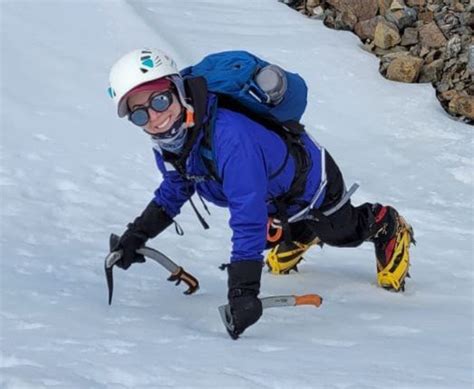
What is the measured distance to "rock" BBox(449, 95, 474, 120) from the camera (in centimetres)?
971

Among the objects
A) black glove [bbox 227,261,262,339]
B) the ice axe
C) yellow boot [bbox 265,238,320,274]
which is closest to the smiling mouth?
black glove [bbox 227,261,262,339]

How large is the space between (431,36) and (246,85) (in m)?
8.23

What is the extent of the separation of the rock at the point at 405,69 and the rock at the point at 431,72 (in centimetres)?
7

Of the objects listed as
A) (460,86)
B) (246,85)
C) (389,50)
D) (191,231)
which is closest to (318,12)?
(389,50)

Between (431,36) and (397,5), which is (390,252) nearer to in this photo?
(431,36)

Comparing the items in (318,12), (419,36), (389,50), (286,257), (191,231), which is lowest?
(318,12)

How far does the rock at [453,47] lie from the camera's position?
10.9 m

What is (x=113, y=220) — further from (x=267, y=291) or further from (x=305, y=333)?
(x=305, y=333)

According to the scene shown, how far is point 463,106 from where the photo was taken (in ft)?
32.1

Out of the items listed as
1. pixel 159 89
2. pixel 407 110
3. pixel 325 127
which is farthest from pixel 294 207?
pixel 407 110

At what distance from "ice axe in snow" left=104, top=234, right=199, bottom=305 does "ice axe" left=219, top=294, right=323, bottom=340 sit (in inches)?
24.7

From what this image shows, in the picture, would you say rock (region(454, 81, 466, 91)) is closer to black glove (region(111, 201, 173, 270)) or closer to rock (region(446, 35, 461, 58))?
rock (region(446, 35, 461, 58))

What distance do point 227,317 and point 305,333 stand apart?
422mm

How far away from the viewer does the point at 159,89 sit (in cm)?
363
